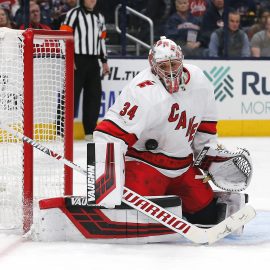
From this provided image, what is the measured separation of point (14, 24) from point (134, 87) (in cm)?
442

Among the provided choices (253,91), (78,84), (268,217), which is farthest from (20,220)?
(253,91)

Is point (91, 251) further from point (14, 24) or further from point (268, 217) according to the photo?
point (14, 24)

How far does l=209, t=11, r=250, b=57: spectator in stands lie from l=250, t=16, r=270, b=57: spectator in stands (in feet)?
0.20

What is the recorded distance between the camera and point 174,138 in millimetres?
4316

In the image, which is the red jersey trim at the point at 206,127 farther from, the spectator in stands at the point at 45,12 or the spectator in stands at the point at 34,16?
the spectator in stands at the point at 45,12

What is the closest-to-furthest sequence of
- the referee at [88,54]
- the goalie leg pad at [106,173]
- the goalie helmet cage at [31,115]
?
the goalie leg pad at [106,173] → the goalie helmet cage at [31,115] → the referee at [88,54]

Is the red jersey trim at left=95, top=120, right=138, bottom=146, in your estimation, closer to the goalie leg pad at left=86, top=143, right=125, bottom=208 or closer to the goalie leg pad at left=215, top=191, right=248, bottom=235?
the goalie leg pad at left=86, top=143, right=125, bottom=208

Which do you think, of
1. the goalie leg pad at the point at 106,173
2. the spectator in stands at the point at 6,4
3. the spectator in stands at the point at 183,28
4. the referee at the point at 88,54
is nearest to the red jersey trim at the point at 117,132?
the goalie leg pad at the point at 106,173

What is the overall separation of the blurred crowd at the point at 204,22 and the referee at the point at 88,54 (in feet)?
1.42

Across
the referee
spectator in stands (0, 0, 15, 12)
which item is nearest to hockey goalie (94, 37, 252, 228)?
the referee

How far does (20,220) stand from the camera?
460 cm

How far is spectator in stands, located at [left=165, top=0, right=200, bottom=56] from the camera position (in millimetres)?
8898

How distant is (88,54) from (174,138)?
4.18m

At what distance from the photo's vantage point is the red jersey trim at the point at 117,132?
419 centimetres
